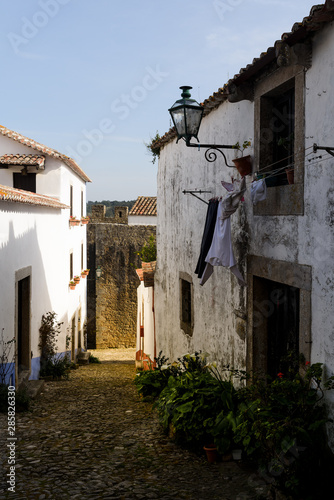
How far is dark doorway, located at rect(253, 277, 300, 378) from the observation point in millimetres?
5965

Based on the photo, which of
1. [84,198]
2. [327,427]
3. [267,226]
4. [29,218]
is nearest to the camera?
[327,427]

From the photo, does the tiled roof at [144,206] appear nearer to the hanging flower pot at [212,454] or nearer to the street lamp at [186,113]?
the street lamp at [186,113]

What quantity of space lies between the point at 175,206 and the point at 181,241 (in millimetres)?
975

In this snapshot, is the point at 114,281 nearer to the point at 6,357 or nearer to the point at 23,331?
the point at 23,331

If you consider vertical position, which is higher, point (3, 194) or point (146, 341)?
Result: point (3, 194)

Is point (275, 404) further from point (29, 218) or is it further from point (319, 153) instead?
point (29, 218)

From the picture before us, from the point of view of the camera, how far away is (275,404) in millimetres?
4797

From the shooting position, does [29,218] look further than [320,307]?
Yes

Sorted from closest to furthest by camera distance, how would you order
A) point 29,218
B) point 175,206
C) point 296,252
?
point 296,252 → point 29,218 → point 175,206

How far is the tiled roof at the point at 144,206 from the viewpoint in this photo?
28.8m

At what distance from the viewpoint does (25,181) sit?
15.8 meters

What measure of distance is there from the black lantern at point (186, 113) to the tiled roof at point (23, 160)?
950cm

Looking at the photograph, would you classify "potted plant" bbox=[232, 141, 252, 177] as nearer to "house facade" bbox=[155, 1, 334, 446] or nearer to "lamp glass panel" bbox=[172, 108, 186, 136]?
"house facade" bbox=[155, 1, 334, 446]

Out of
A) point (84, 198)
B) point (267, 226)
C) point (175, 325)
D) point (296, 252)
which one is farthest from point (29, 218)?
point (84, 198)
